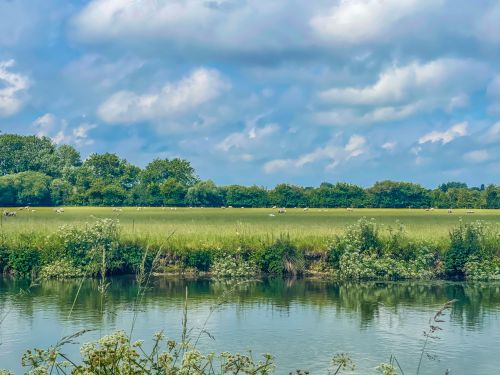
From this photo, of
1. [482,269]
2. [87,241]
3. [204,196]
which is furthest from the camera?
[204,196]

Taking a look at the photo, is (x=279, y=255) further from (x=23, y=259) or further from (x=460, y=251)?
(x=23, y=259)

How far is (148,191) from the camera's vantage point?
369 ft

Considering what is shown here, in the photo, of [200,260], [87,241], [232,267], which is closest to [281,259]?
[232,267]

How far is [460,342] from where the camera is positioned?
1700 cm

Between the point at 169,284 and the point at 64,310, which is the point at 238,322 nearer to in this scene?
the point at 64,310

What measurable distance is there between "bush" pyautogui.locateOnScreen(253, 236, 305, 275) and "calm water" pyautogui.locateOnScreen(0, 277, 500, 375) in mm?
2217

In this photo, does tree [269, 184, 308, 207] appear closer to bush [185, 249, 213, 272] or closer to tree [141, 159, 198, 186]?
tree [141, 159, 198, 186]

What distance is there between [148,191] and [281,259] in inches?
3291

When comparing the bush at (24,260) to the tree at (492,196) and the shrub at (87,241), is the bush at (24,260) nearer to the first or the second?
the shrub at (87,241)

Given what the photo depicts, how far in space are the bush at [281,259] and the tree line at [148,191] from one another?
76997 millimetres

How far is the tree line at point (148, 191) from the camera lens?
10588 centimetres

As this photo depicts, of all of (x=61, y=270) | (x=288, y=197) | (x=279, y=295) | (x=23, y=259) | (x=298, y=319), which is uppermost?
(x=288, y=197)

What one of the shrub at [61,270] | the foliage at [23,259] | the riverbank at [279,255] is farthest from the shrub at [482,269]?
the foliage at [23,259]

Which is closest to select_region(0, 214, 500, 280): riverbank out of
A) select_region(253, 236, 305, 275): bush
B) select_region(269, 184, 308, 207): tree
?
select_region(253, 236, 305, 275): bush
